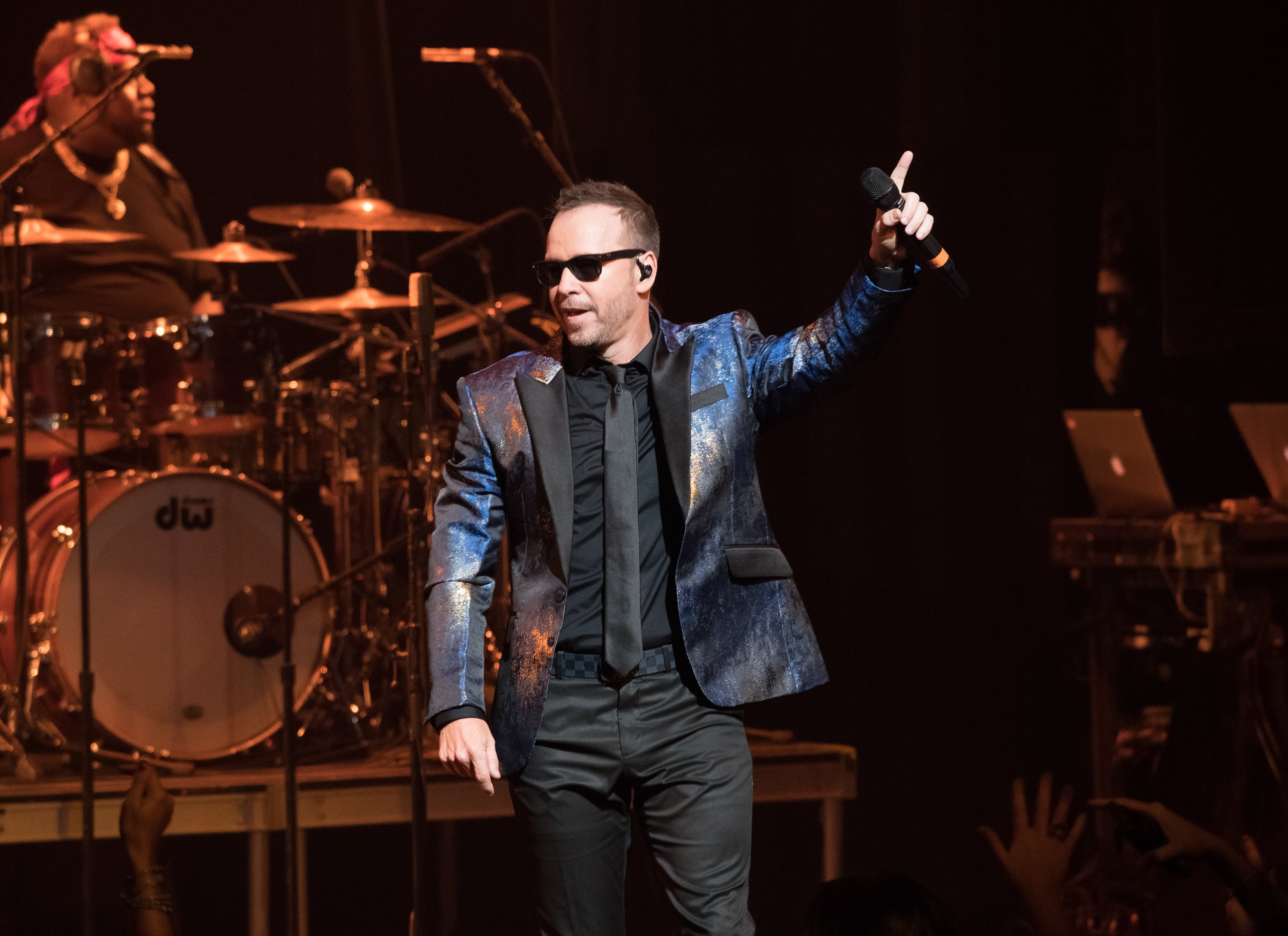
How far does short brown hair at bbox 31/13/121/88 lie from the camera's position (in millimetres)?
5883

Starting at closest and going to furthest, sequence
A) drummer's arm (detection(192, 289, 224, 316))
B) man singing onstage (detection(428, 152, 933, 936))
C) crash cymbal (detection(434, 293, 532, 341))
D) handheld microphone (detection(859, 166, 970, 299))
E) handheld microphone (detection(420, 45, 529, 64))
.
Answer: handheld microphone (detection(859, 166, 970, 299)) → man singing onstage (detection(428, 152, 933, 936)) → handheld microphone (detection(420, 45, 529, 64)) → crash cymbal (detection(434, 293, 532, 341)) → drummer's arm (detection(192, 289, 224, 316))

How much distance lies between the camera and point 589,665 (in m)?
2.67

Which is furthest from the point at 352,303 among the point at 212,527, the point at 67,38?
the point at 67,38

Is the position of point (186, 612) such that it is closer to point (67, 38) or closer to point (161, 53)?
point (161, 53)

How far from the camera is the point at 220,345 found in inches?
219

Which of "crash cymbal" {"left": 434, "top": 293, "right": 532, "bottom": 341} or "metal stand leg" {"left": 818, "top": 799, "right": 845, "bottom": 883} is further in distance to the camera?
"crash cymbal" {"left": 434, "top": 293, "right": 532, "bottom": 341}

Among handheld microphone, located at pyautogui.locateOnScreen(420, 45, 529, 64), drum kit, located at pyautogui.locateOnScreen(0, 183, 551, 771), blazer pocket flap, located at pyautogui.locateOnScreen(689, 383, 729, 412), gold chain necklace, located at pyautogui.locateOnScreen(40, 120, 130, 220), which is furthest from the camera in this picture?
gold chain necklace, located at pyautogui.locateOnScreen(40, 120, 130, 220)

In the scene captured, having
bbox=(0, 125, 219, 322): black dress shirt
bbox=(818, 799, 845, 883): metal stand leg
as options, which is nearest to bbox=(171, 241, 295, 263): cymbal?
bbox=(0, 125, 219, 322): black dress shirt

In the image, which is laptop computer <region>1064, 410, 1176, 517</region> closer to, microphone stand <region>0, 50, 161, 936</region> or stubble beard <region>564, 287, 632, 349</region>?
stubble beard <region>564, 287, 632, 349</region>

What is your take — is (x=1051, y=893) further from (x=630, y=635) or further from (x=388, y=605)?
(x=388, y=605)

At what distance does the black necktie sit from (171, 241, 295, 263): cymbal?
324 centimetres

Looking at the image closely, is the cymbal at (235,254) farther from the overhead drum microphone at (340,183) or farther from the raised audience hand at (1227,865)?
the raised audience hand at (1227,865)

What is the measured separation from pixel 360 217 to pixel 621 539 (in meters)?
3.04

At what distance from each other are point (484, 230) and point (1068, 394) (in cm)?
236
